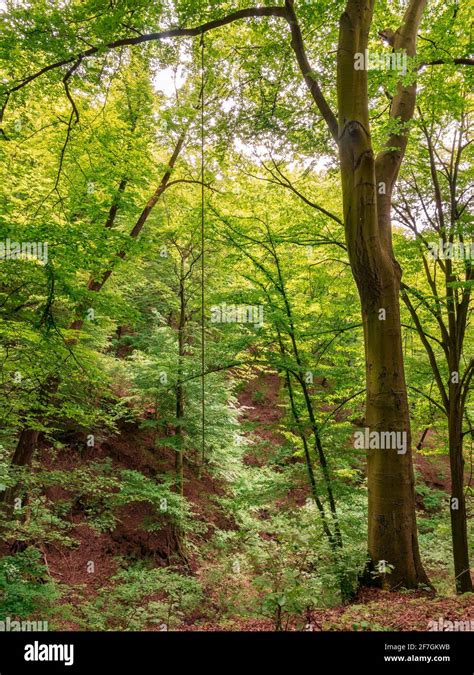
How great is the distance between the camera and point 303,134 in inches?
259

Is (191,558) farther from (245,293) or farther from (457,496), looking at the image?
(245,293)

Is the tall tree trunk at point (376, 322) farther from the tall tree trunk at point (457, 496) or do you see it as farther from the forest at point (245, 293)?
the tall tree trunk at point (457, 496)

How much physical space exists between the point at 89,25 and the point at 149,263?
8.06 metres

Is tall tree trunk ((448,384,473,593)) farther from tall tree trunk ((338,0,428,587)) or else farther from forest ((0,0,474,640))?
tall tree trunk ((338,0,428,587))

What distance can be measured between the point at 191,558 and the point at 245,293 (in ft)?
23.9

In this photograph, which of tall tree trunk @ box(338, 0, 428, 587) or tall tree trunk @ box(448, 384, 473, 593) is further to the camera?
tall tree trunk @ box(448, 384, 473, 593)

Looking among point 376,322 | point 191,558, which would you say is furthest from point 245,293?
point 191,558

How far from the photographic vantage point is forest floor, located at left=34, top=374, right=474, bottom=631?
3.23 meters

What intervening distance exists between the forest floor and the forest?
0.05 metres

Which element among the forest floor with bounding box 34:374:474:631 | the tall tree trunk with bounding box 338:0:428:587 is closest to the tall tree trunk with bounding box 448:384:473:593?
the forest floor with bounding box 34:374:474:631

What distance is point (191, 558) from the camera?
33.5ft

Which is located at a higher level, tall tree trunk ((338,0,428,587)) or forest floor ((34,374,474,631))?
tall tree trunk ((338,0,428,587))
